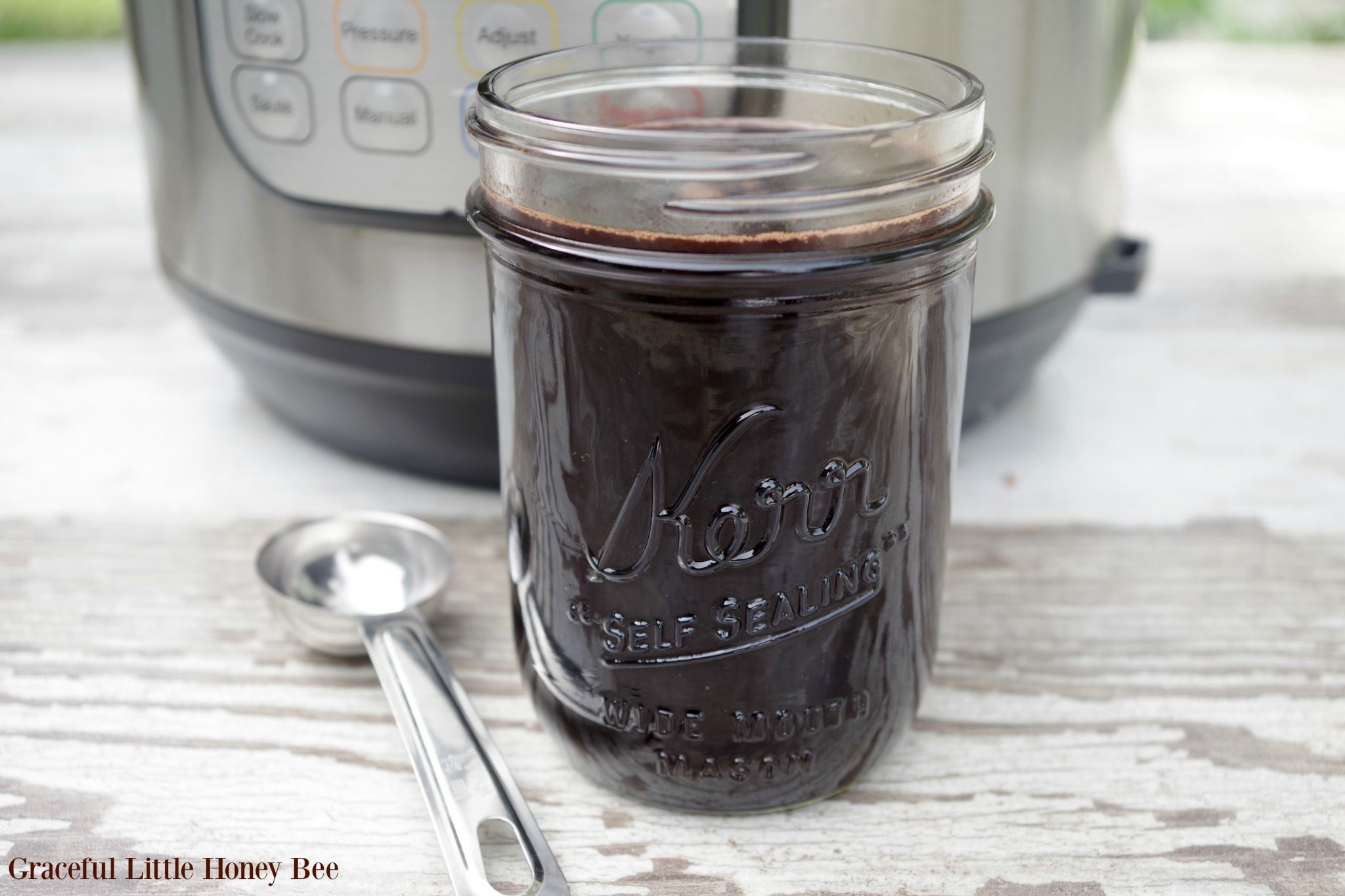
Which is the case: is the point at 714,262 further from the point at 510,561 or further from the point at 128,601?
the point at 128,601

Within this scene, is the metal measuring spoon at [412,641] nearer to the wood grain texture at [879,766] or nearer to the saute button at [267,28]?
the wood grain texture at [879,766]

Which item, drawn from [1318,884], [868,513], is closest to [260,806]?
[868,513]

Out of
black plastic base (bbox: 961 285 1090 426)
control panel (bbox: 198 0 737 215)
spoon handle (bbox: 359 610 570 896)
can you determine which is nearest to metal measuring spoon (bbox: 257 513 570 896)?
spoon handle (bbox: 359 610 570 896)

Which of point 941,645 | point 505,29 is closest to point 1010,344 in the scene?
point 941,645

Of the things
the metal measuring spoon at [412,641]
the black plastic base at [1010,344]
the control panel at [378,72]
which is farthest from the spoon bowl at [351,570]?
the black plastic base at [1010,344]

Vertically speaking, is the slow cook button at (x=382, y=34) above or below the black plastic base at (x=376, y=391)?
above

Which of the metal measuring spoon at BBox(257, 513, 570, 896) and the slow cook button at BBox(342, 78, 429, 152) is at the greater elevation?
the slow cook button at BBox(342, 78, 429, 152)

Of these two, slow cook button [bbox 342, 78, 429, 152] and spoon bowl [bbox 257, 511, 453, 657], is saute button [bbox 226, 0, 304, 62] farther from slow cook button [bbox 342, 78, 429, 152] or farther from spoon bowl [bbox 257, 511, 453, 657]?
spoon bowl [bbox 257, 511, 453, 657]
